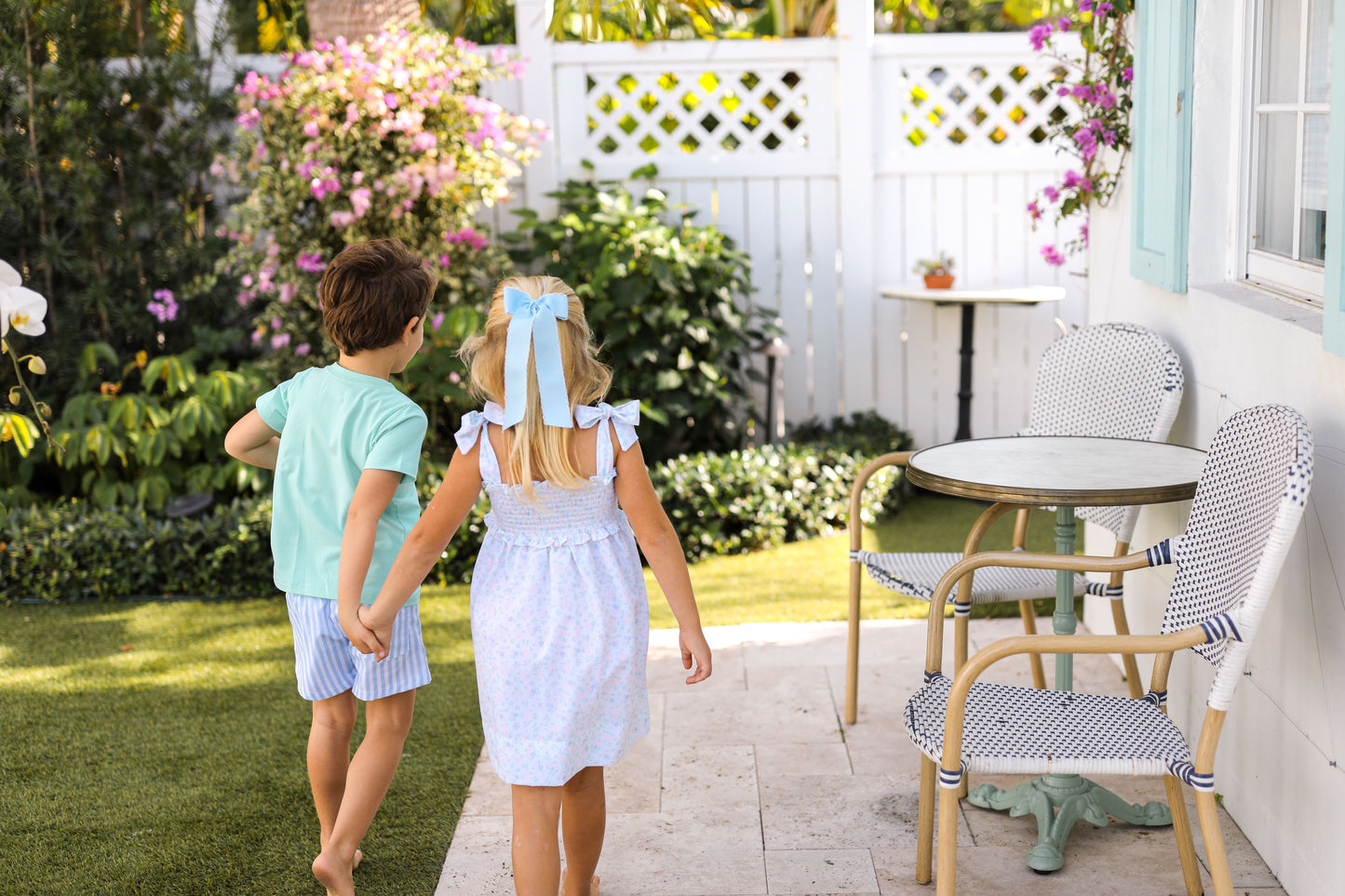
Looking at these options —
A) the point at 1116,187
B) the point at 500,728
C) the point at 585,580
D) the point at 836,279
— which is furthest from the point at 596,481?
the point at 836,279

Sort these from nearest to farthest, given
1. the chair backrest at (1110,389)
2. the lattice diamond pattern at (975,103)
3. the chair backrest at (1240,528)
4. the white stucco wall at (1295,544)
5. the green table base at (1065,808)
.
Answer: the chair backrest at (1240,528)
the white stucco wall at (1295,544)
the green table base at (1065,808)
the chair backrest at (1110,389)
the lattice diamond pattern at (975,103)

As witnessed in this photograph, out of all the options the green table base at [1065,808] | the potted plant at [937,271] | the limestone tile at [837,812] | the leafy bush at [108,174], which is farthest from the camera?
the potted plant at [937,271]

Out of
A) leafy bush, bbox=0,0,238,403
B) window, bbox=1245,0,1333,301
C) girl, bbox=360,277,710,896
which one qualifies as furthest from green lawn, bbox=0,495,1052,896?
window, bbox=1245,0,1333,301

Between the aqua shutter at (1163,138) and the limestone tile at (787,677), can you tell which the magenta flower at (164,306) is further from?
the aqua shutter at (1163,138)

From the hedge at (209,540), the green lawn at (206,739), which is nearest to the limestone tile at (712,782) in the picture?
the green lawn at (206,739)

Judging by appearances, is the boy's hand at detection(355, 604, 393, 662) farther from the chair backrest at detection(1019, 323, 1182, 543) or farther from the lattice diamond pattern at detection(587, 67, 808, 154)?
the lattice diamond pattern at detection(587, 67, 808, 154)

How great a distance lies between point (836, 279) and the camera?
575 cm

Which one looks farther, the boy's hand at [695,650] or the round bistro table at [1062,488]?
the round bistro table at [1062,488]

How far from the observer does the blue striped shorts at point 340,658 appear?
7.13 feet

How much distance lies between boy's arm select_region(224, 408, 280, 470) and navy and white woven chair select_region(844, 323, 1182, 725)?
1407mm

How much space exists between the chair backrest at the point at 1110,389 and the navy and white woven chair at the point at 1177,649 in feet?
2.09

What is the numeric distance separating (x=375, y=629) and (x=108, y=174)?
3.94m

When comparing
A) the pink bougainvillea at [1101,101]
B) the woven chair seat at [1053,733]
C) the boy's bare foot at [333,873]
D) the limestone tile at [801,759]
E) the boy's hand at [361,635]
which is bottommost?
the limestone tile at [801,759]

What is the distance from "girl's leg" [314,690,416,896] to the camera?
84.7 inches
